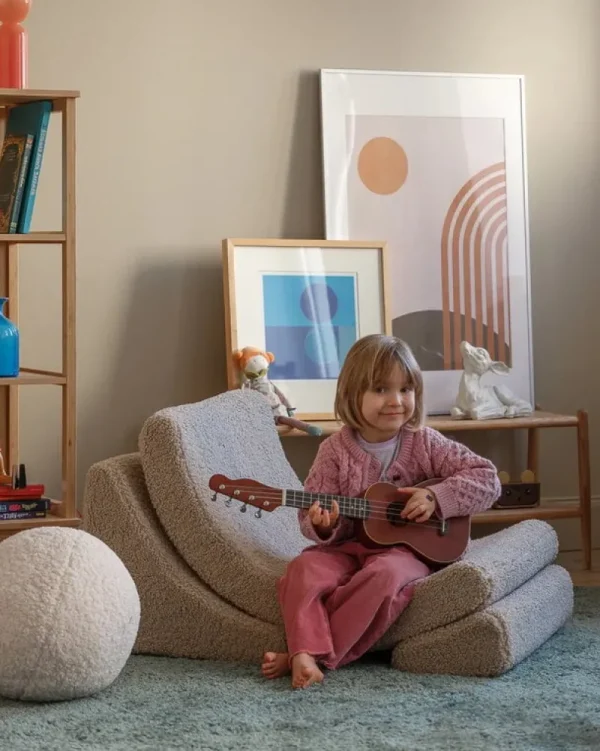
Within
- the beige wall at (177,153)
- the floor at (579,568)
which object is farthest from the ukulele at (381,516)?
the beige wall at (177,153)

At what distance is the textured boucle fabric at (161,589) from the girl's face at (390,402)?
428 mm

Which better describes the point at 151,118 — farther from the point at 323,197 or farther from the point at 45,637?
the point at 45,637

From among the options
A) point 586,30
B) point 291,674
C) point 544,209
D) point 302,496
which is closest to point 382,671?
point 291,674

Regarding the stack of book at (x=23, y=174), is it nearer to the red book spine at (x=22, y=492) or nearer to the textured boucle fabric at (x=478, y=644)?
the red book spine at (x=22, y=492)

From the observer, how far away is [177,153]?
11.2ft

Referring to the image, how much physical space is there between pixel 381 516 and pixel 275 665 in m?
0.37

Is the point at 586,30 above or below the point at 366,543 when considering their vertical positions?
above

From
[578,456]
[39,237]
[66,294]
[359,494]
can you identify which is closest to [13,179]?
[39,237]

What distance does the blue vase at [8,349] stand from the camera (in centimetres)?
279

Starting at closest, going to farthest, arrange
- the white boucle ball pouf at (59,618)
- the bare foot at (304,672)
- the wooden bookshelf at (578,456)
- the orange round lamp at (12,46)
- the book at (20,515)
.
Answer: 1. the white boucle ball pouf at (59,618)
2. the bare foot at (304,672)
3. the book at (20,515)
4. the orange round lamp at (12,46)
5. the wooden bookshelf at (578,456)

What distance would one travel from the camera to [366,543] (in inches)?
90.6

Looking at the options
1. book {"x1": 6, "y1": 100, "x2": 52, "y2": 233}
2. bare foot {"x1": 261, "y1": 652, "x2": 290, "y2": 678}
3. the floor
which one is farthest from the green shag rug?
book {"x1": 6, "y1": 100, "x2": 52, "y2": 233}

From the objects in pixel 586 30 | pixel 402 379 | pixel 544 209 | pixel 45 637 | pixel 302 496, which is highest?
pixel 586 30

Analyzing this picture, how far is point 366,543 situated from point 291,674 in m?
0.31
